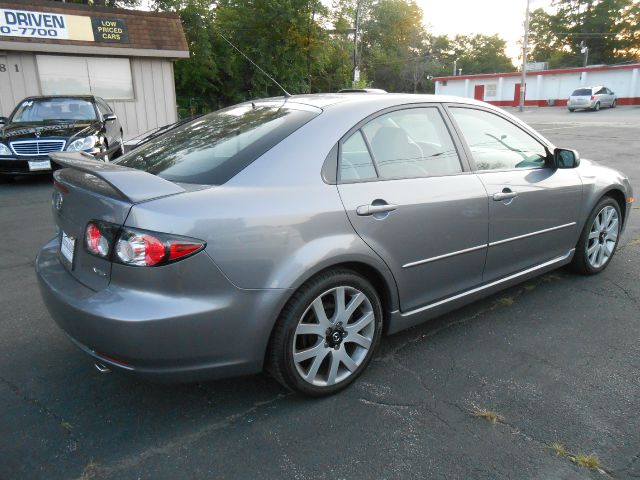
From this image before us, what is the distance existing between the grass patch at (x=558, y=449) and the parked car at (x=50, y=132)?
284 inches

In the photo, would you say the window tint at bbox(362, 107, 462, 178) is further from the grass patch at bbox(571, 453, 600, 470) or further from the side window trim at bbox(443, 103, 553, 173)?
the grass patch at bbox(571, 453, 600, 470)

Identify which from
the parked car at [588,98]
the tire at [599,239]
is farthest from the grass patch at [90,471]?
the parked car at [588,98]

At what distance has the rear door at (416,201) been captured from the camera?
2.65 metres

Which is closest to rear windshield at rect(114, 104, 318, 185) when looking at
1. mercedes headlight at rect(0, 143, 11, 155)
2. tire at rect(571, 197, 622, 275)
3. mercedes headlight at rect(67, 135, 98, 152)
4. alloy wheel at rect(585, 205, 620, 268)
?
tire at rect(571, 197, 622, 275)

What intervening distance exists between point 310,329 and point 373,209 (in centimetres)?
68

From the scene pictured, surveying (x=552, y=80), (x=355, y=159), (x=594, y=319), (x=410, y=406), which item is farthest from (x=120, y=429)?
(x=552, y=80)

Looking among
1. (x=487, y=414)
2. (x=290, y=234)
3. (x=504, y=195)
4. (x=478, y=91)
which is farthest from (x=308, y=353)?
(x=478, y=91)

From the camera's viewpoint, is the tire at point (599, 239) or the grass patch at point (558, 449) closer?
the grass patch at point (558, 449)

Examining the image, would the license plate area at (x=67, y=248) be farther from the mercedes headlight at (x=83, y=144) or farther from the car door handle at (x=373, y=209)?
the mercedes headlight at (x=83, y=144)

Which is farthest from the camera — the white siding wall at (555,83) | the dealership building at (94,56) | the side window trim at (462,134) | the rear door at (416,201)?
the white siding wall at (555,83)

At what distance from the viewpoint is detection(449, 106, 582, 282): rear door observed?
3.27m

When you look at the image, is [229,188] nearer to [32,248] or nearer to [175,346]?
[175,346]

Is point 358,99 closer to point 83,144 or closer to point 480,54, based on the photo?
point 83,144

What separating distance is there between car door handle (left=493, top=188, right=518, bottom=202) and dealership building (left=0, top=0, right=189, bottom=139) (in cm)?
1489
